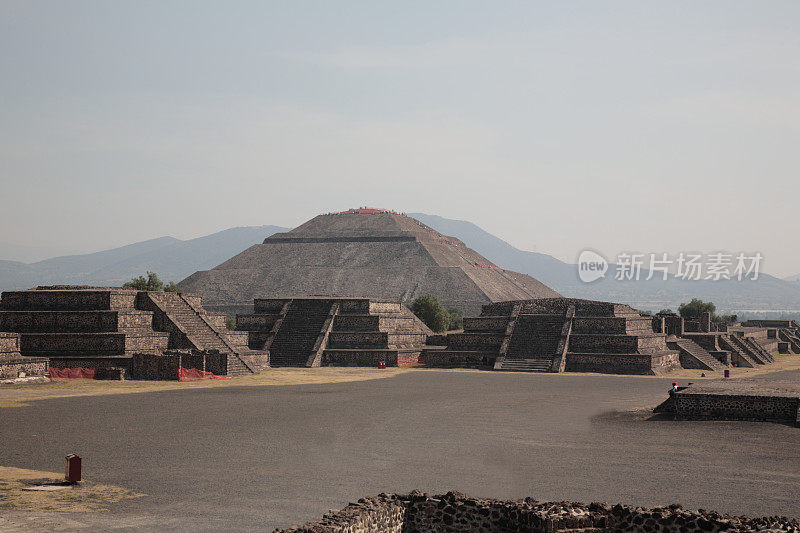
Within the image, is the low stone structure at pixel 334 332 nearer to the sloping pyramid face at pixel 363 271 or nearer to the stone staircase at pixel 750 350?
the stone staircase at pixel 750 350

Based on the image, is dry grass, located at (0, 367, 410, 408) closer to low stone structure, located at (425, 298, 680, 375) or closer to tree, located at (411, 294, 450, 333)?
low stone structure, located at (425, 298, 680, 375)

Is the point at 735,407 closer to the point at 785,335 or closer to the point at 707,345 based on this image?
the point at 707,345

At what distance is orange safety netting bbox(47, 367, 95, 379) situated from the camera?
46.6m

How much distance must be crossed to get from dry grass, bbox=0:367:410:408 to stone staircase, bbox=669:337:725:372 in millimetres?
22738

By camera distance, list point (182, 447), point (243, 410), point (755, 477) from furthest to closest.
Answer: point (243, 410) → point (182, 447) → point (755, 477)

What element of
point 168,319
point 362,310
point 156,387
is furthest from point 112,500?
point 362,310

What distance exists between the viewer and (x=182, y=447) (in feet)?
77.3

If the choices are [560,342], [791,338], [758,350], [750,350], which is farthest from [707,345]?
[791,338]

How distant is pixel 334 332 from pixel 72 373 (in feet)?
73.4

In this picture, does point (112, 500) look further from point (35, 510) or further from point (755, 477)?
point (755, 477)

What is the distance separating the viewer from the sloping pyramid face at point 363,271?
5843 inches

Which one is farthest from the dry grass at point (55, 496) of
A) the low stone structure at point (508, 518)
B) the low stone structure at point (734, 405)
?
the low stone structure at point (734, 405)

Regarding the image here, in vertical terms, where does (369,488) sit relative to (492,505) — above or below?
below

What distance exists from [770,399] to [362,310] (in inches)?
1573
